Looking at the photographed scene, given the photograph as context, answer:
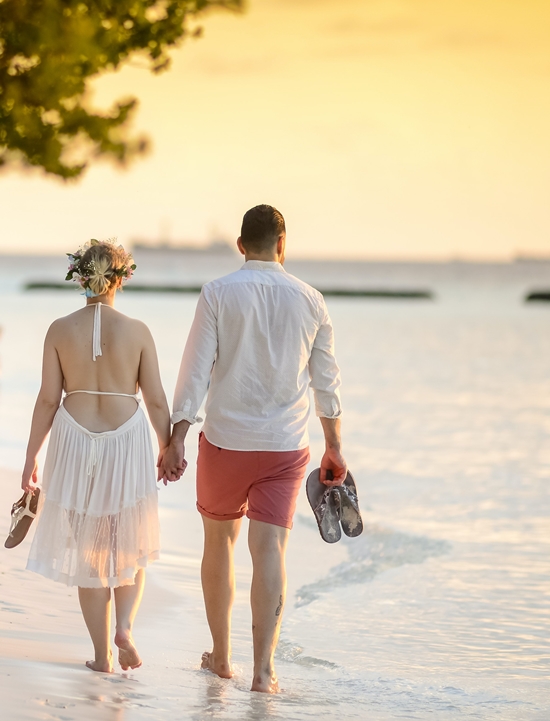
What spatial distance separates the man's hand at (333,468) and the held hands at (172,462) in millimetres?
592

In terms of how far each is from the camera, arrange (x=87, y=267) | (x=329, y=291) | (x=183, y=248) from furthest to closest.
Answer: (x=183, y=248)
(x=329, y=291)
(x=87, y=267)

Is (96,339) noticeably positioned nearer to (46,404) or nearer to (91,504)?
(46,404)

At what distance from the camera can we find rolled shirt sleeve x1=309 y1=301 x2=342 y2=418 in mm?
4418

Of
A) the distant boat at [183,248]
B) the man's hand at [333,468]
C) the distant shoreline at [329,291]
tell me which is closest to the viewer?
the man's hand at [333,468]

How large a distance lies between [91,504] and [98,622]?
18.5 inches

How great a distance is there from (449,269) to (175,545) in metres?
161

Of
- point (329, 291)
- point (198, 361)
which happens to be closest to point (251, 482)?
point (198, 361)

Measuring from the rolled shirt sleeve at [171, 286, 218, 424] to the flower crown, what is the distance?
1.18ft

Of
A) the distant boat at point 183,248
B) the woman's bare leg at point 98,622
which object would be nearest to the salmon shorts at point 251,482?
the woman's bare leg at point 98,622

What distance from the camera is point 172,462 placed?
4.31 m

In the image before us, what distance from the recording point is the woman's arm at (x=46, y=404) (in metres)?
4.24

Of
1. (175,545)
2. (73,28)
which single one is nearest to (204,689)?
(73,28)

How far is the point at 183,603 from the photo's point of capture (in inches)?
238

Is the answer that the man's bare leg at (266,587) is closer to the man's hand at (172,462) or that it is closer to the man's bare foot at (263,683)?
the man's bare foot at (263,683)
